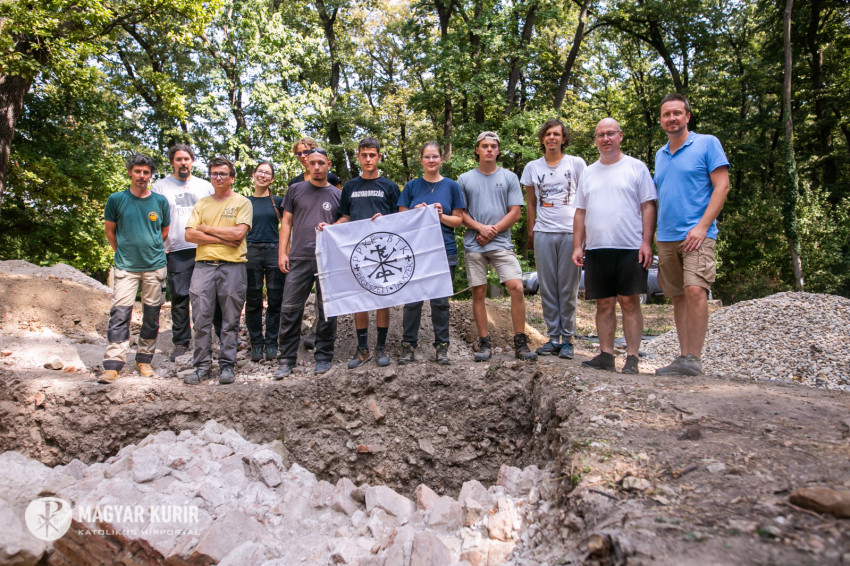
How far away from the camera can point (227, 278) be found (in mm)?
5008

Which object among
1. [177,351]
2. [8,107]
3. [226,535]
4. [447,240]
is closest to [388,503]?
[226,535]

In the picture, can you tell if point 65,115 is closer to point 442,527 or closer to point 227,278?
point 227,278

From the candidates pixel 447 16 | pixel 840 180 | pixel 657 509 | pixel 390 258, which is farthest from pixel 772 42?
pixel 657 509

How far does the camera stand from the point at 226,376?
4.96 meters

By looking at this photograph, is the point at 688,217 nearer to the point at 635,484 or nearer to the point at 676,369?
the point at 676,369

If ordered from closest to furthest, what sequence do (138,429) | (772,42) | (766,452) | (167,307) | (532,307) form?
(766,452), (138,429), (167,307), (532,307), (772,42)

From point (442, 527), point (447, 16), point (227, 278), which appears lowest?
point (442, 527)

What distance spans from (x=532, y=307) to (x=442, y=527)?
30.1ft

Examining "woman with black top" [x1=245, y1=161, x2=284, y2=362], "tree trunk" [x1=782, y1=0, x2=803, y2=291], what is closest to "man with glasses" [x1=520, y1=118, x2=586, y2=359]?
"woman with black top" [x1=245, y1=161, x2=284, y2=362]

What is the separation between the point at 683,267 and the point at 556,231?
47.7 inches

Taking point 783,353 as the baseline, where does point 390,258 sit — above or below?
above

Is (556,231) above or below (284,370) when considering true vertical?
above

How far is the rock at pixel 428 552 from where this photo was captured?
2672 mm

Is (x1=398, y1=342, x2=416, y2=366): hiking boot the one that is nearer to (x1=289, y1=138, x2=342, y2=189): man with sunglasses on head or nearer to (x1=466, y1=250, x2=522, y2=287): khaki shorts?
(x1=466, y1=250, x2=522, y2=287): khaki shorts
